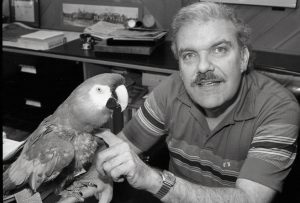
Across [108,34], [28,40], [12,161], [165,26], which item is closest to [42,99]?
[28,40]

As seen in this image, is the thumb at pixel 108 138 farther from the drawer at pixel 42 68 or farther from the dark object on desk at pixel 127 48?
the drawer at pixel 42 68

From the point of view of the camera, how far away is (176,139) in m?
1.24

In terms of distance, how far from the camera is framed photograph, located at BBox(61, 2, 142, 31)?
2428 mm

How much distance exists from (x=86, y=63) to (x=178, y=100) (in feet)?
3.31

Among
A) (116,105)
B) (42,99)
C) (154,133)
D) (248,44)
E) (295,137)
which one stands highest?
(248,44)

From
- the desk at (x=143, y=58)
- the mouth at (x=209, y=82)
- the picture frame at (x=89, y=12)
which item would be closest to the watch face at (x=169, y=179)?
the mouth at (x=209, y=82)

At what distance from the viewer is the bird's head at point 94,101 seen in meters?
0.81

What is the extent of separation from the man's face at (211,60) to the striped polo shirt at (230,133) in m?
0.10

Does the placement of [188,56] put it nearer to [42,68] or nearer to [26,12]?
[42,68]

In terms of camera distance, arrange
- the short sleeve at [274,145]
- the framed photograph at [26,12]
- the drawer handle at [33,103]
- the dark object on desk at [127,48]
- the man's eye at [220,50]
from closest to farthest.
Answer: the short sleeve at [274,145] → the man's eye at [220,50] → the dark object on desk at [127,48] → the drawer handle at [33,103] → the framed photograph at [26,12]

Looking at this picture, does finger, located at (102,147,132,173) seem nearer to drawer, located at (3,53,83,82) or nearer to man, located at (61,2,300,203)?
man, located at (61,2,300,203)

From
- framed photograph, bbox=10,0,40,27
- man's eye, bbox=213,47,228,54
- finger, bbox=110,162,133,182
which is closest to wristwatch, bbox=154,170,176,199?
finger, bbox=110,162,133,182

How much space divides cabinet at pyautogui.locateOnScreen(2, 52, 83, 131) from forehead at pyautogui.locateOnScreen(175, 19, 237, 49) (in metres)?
1.19

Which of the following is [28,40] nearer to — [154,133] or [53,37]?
[53,37]
